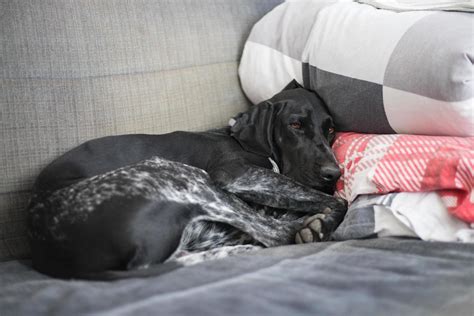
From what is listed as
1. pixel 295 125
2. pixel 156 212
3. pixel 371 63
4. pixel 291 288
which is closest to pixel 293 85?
pixel 295 125

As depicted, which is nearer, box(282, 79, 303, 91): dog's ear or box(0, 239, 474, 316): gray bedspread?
box(0, 239, 474, 316): gray bedspread

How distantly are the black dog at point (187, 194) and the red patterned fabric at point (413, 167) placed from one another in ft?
0.55

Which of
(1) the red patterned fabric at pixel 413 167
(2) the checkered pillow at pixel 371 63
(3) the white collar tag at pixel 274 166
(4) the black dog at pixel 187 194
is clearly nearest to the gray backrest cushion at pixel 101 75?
(4) the black dog at pixel 187 194

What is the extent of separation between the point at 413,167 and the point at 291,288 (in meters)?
0.96

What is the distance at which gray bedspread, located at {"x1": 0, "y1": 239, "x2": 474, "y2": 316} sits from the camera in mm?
1717

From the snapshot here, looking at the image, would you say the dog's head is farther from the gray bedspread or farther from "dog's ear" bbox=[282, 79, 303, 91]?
the gray bedspread

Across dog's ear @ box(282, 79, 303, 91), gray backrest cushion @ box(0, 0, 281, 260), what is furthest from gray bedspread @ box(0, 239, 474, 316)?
dog's ear @ box(282, 79, 303, 91)

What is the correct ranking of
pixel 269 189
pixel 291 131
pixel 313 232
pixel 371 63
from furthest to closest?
1. pixel 291 131
2. pixel 269 189
3. pixel 371 63
4. pixel 313 232

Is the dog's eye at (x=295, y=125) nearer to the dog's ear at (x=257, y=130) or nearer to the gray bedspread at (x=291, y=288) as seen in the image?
the dog's ear at (x=257, y=130)

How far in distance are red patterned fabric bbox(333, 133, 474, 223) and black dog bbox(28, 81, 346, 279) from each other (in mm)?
168

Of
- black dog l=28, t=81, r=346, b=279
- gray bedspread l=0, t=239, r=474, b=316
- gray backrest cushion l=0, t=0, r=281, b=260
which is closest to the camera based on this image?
gray bedspread l=0, t=239, r=474, b=316

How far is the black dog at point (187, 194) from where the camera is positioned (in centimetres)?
216

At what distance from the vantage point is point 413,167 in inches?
94.5

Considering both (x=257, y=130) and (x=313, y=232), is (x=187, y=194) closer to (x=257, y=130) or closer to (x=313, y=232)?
(x=313, y=232)
